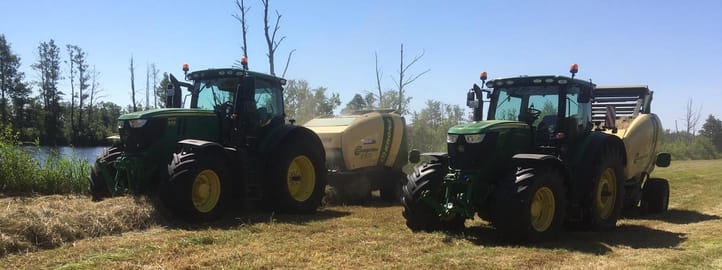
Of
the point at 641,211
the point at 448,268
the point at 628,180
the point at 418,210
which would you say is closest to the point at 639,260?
the point at 448,268

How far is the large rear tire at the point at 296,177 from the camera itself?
935 centimetres

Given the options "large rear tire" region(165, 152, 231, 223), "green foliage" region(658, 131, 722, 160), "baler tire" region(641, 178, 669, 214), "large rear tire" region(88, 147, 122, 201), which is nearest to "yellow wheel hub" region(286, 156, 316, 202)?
"large rear tire" region(165, 152, 231, 223)

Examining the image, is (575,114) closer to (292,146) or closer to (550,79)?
(550,79)

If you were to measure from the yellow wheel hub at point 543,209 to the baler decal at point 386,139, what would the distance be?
5614 millimetres

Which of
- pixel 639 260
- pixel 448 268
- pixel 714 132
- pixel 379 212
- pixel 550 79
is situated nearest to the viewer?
pixel 448 268

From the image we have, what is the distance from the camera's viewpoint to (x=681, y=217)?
1030 centimetres

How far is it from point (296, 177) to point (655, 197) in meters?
6.75

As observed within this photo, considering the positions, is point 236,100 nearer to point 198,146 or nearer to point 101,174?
point 198,146

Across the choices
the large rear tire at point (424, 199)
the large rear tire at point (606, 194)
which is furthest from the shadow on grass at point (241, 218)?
the large rear tire at point (606, 194)

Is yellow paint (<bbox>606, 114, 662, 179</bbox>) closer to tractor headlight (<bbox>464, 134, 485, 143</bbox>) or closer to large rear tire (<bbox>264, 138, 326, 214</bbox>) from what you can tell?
tractor headlight (<bbox>464, 134, 485, 143</bbox>)

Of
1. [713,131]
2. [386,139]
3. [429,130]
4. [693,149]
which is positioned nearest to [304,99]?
[429,130]

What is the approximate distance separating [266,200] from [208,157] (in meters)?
1.55

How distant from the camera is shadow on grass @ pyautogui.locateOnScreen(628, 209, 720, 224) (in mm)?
9863

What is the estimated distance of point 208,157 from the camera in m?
8.21
